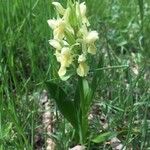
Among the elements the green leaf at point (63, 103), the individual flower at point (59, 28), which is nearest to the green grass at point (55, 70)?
the green leaf at point (63, 103)

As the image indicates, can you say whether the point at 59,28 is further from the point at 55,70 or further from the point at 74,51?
the point at 55,70

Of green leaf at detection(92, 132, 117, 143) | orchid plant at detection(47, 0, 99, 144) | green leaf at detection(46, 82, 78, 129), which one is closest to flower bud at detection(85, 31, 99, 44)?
orchid plant at detection(47, 0, 99, 144)

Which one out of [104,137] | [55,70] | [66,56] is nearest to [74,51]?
[66,56]

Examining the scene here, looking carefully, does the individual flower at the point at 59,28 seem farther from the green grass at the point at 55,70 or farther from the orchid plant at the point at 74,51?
the green grass at the point at 55,70

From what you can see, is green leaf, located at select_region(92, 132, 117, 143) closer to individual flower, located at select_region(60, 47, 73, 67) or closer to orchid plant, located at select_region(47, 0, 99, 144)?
orchid plant, located at select_region(47, 0, 99, 144)

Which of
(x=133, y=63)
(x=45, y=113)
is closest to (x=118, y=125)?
(x=45, y=113)
